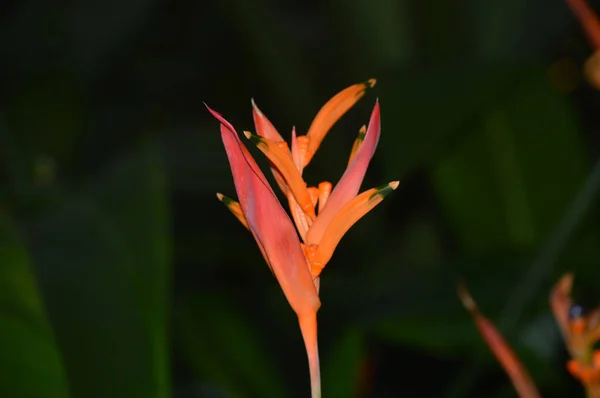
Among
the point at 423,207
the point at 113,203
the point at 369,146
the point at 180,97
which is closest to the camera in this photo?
the point at 369,146

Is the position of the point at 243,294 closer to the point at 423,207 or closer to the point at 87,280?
the point at 423,207

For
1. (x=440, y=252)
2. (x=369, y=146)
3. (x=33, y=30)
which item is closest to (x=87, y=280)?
(x=369, y=146)

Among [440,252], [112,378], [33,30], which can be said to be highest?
[33,30]

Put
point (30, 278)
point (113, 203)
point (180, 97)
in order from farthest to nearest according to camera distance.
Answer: point (180, 97) → point (113, 203) → point (30, 278)

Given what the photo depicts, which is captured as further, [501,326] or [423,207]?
[423,207]

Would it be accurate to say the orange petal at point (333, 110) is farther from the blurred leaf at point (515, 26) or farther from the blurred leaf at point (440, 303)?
the blurred leaf at point (515, 26)

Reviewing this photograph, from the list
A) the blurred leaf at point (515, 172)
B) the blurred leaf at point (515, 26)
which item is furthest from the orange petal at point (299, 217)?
the blurred leaf at point (515, 26)

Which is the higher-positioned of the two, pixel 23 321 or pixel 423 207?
pixel 23 321
